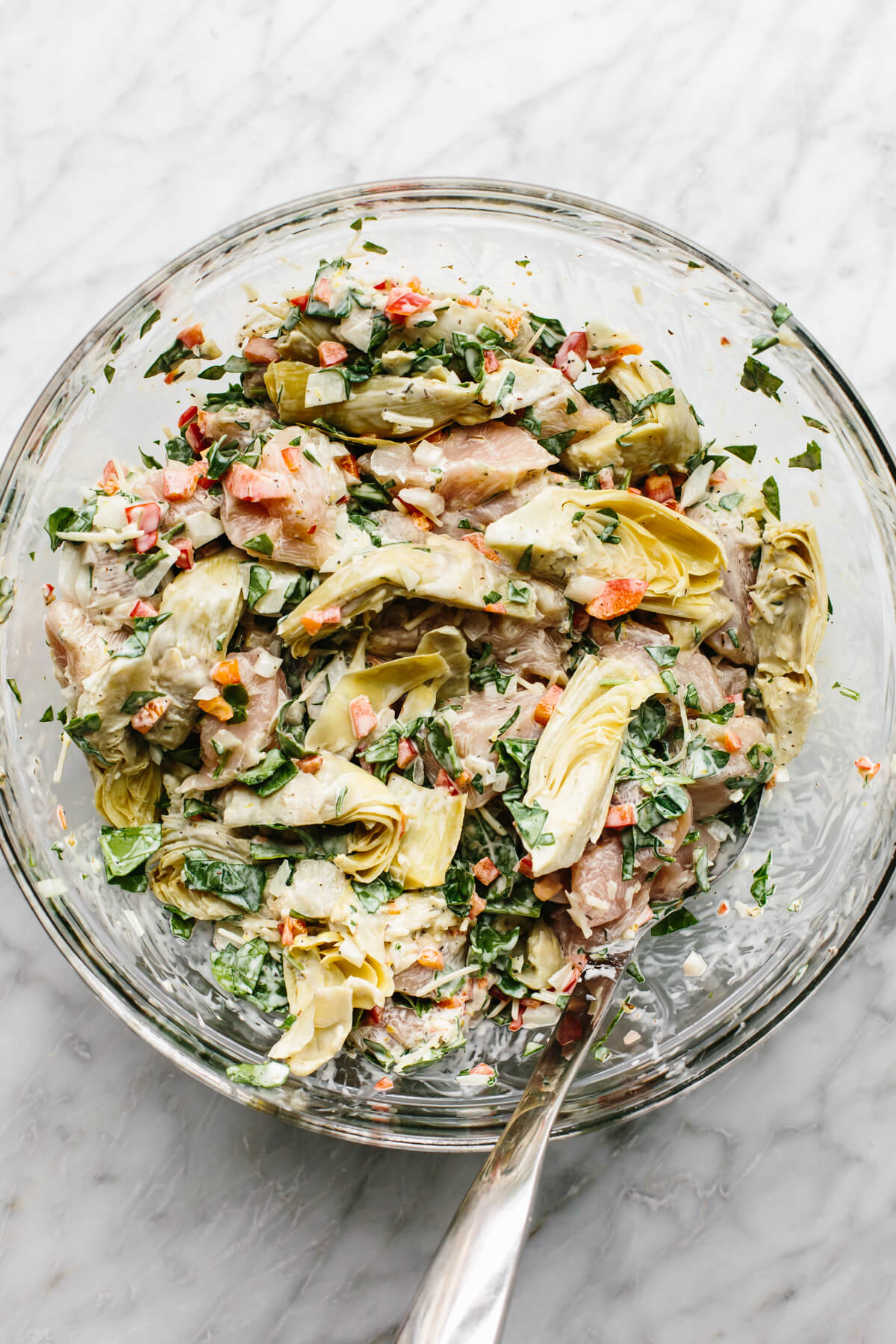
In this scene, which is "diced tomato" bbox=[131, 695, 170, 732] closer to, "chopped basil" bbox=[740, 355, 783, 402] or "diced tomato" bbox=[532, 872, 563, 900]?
"diced tomato" bbox=[532, 872, 563, 900]

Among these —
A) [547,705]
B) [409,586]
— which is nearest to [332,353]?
[409,586]

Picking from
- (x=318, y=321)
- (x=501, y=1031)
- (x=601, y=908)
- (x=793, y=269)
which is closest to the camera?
(x=601, y=908)

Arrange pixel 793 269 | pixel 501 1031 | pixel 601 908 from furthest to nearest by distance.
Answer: pixel 793 269 → pixel 501 1031 → pixel 601 908

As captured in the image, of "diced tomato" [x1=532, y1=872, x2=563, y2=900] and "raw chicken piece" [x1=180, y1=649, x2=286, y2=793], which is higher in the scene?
"raw chicken piece" [x1=180, y1=649, x2=286, y2=793]

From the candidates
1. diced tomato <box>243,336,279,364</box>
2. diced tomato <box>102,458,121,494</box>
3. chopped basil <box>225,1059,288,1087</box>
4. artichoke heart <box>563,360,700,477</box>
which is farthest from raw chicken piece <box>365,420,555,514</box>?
chopped basil <box>225,1059,288,1087</box>

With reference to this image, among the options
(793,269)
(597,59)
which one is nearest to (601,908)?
(793,269)

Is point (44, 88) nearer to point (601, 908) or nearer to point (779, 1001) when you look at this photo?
point (601, 908)

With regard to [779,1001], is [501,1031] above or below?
above
